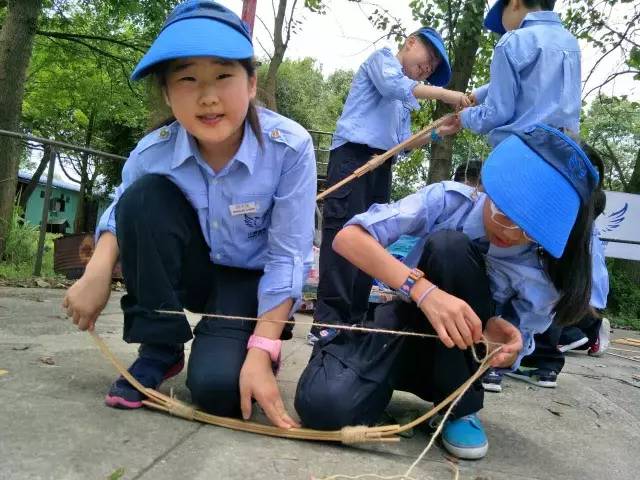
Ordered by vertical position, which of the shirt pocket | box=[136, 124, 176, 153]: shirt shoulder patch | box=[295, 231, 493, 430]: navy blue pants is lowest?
box=[295, 231, 493, 430]: navy blue pants

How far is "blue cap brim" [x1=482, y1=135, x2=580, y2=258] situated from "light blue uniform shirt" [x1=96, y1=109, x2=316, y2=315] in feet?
1.81

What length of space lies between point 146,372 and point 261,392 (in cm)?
35

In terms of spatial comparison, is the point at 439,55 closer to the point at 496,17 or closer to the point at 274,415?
the point at 496,17

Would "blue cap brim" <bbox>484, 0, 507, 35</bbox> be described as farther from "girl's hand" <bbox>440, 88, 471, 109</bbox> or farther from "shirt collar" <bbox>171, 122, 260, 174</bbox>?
"shirt collar" <bbox>171, 122, 260, 174</bbox>

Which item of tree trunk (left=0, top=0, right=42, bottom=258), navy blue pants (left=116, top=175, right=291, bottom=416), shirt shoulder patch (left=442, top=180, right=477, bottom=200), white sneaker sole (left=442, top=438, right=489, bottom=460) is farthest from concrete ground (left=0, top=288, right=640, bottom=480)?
tree trunk (left=0, top=0, right=42, bottom=258)

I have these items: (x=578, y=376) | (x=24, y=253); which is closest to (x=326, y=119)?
(x=24, y=253)

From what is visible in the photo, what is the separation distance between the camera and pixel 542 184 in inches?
47.4

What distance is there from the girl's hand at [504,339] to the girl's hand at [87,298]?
0.98 metres

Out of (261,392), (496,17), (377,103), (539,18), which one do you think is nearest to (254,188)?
(261,392)

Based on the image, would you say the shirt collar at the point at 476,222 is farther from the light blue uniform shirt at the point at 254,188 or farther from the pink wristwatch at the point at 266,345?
the pink wristwatch at the point at 266,345

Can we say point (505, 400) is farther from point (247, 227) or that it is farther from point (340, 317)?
point (247, 227)

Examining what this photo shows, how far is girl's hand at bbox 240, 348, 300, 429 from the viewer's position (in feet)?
4.45

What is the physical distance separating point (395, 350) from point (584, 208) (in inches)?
22.5

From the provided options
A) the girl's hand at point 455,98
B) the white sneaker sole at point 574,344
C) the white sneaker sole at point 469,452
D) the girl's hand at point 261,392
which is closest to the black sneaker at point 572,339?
the white sneaker sole at point 574,344
